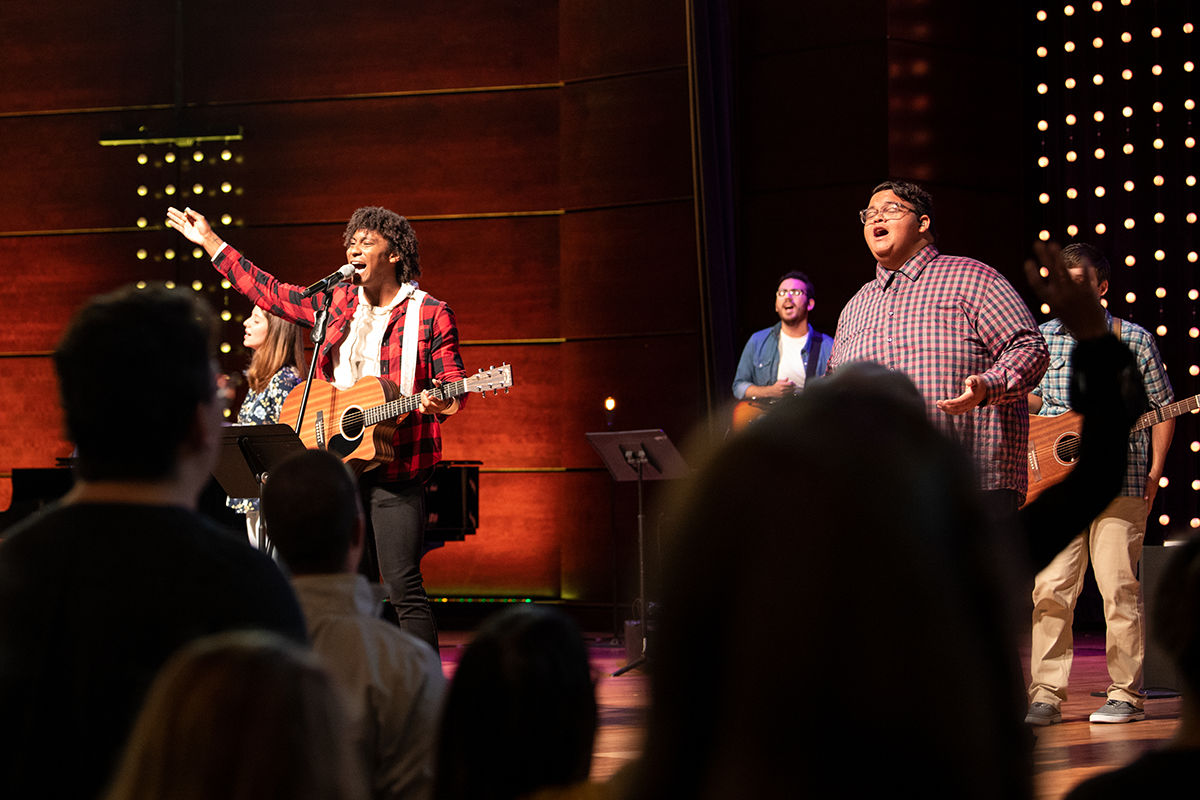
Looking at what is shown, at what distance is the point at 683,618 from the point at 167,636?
2.41ft

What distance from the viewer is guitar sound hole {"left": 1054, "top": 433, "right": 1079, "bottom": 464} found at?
14.2ft

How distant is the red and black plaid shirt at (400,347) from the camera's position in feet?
13.3

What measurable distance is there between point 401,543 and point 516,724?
9.43 feet

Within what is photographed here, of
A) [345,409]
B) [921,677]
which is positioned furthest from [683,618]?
[345,409]

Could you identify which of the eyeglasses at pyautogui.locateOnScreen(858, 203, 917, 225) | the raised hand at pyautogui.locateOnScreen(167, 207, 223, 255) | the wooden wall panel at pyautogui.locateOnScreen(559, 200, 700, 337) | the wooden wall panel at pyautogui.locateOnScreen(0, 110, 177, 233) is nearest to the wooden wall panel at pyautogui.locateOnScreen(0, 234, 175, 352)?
the wooden wall panel at pyautogui.locateOnScreen(0, 110, 177, 233)

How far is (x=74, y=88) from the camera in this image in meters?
7.23

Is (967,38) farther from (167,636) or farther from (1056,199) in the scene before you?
(167,636)

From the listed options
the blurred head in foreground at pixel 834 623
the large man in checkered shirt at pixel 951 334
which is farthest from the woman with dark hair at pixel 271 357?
the blurred head in foreground at pixel 834 623

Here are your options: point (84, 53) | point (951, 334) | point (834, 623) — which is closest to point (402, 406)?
point (951, 334)

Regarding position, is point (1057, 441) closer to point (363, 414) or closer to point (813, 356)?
point (813, 356)

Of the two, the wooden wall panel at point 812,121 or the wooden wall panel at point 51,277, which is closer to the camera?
the wooden wall panel at point 812,121

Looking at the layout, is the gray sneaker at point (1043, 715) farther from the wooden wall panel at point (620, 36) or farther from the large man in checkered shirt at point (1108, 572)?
the wooden wall panel at point (620, 36)

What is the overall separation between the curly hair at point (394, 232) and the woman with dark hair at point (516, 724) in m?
3.33

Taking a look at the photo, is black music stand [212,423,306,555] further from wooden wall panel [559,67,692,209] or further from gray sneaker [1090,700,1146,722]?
wooden wall panel [559,67,692,209]
